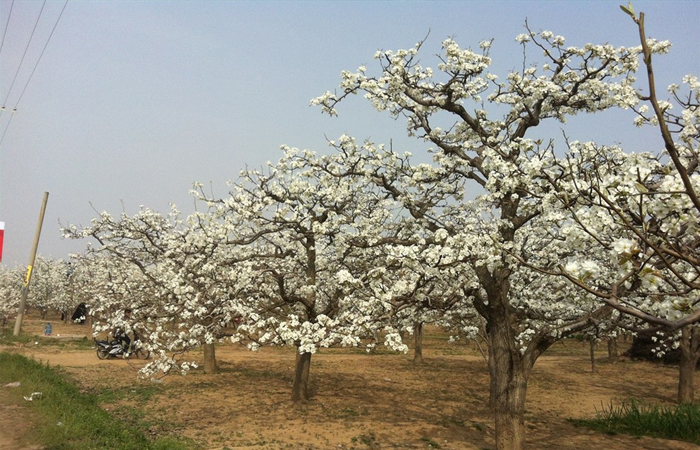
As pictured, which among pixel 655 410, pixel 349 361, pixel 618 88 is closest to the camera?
pixel 618 88

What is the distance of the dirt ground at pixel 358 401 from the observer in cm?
1245

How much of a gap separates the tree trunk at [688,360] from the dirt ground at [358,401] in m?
1.39

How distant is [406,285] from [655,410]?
959cm

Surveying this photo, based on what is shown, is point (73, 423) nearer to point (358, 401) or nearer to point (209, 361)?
point (358, 401)

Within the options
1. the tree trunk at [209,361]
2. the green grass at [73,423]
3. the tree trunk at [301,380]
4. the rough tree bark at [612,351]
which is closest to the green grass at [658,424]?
the tree trunk at [301,380]

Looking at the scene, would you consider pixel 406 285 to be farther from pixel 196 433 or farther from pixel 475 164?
pixel 196 433

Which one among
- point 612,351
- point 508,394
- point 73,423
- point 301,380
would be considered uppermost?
point 612,351

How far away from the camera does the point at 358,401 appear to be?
16.8 meters

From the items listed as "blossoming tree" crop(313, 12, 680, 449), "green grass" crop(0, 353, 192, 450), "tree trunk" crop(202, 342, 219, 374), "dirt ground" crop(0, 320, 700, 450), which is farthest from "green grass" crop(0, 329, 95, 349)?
"blossoming tree" crop(313, 12, 680, 449)

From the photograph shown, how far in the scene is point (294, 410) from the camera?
14.8 meters

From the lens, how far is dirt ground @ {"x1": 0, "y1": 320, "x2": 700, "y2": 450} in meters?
12.4

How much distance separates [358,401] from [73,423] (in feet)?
28.3

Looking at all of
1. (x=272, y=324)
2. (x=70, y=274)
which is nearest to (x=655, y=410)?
(x=272, y=324)

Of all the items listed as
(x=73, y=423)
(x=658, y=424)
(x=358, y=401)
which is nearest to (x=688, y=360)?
(x=658, y=424)
